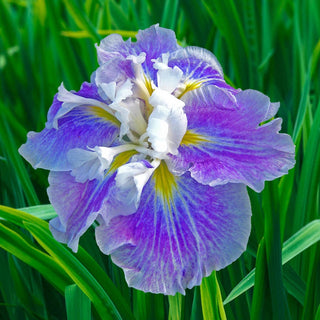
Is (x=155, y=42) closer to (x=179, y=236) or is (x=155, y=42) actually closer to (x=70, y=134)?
(x=70, y=134)

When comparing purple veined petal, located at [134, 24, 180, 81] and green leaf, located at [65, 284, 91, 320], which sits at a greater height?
purple veined petal, located at [134, 24, 180, 81]

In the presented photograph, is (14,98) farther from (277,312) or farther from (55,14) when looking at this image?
(277,312)

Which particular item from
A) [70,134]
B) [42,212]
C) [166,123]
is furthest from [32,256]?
[166,123]

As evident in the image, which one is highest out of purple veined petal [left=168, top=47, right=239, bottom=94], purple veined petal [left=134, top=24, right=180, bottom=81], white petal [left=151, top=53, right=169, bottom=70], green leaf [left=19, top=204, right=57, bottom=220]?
white petal [left=151, top=53, right=169, bottom=70]

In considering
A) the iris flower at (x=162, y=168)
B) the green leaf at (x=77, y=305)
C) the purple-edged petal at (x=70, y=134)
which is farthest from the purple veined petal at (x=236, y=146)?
the green leaf at (x=77, y=305)

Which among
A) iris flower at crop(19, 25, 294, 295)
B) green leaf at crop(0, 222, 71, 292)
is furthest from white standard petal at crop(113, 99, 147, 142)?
green leaf at crop(0, 222, 71, 292)

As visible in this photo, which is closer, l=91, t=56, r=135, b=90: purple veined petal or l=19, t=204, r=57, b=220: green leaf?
l=91, t=56, r=135, b=90: purple veined petal

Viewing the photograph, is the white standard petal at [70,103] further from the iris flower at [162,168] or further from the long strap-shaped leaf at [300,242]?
the long strap-shaped leaf at [300,242]

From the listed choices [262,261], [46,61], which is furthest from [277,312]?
[46,61]

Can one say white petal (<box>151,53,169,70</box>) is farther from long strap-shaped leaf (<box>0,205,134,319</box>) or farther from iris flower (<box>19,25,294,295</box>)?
long strap-shaped leaf (<box>0,205,134,319</box>)
